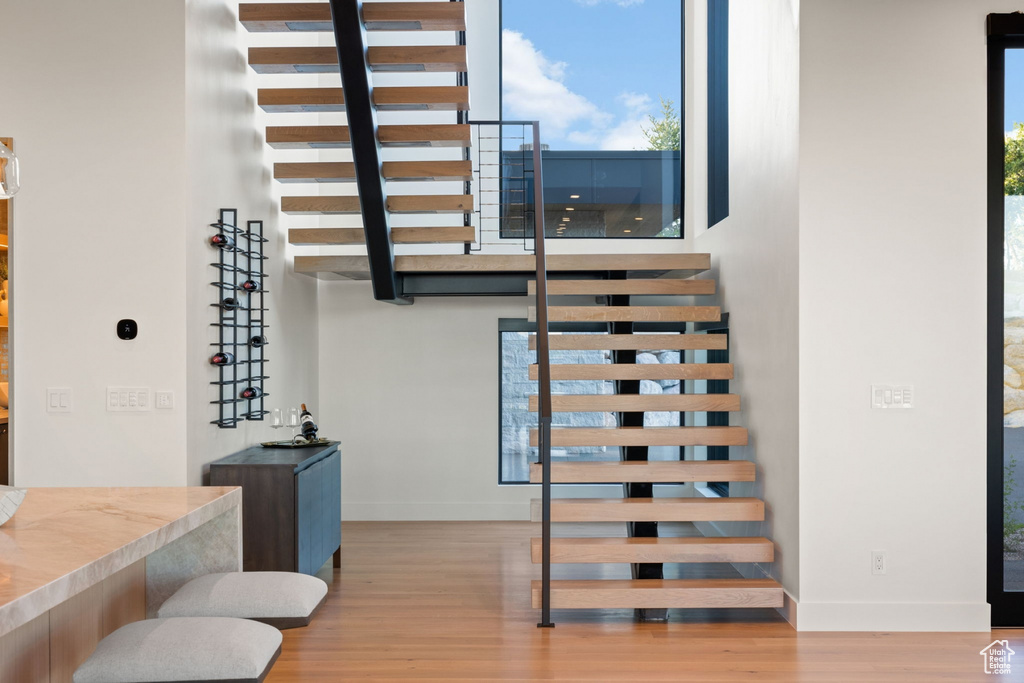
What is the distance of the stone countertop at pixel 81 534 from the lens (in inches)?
57.7

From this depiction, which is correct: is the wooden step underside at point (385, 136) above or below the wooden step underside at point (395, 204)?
above

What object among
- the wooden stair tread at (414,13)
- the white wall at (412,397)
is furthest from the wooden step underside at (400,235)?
the white wall at (412,397)

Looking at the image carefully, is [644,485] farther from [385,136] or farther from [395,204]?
[385,136]

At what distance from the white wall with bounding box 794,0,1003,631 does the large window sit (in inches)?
128

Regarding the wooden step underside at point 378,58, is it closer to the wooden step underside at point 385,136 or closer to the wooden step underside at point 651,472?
the wooden step underside at point 385,136

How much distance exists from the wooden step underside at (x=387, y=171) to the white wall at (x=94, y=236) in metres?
1.25

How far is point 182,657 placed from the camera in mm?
1629

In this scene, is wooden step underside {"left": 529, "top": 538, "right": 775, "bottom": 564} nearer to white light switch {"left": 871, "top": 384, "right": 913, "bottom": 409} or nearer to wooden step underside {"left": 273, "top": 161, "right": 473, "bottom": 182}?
white light switch {"left": 871, "top": 384, "right": 913, "bottom": 409}

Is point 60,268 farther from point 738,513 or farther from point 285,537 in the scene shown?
point 738,513

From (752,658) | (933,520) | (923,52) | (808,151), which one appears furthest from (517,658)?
(923,52)

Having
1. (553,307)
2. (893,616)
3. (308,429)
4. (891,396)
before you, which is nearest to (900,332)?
(891,396)

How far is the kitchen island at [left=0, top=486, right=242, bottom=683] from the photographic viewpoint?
1.55 meters

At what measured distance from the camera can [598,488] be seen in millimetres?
6812

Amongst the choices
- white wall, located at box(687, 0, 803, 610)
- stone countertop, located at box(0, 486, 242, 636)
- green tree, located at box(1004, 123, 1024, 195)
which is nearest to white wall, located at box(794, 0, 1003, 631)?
white wall, located at box(687, 0, 803, 610)
